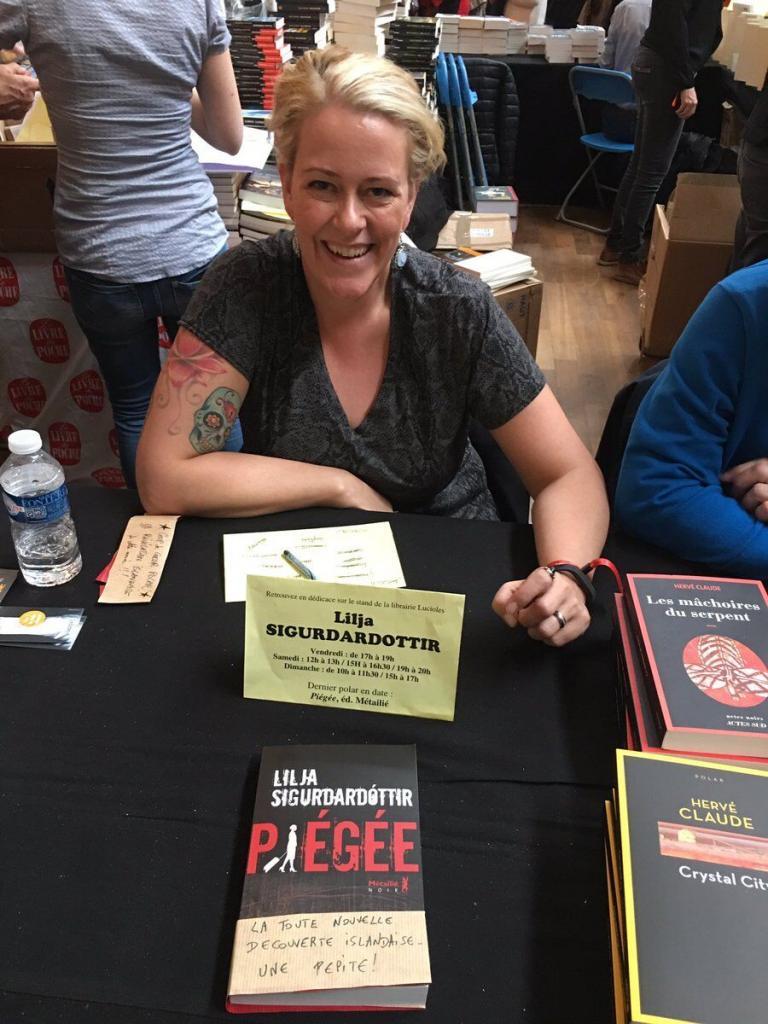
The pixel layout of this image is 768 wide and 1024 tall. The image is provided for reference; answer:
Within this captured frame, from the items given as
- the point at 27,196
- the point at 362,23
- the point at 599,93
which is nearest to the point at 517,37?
the point at 599,93

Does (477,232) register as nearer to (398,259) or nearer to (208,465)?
(398,259)

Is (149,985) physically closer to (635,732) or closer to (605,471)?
(635,732)

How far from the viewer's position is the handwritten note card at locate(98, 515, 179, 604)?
3.13 feet

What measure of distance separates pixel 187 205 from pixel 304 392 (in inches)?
31.2

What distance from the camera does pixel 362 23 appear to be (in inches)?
127

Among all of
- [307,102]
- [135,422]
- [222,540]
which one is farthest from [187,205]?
[222,540]

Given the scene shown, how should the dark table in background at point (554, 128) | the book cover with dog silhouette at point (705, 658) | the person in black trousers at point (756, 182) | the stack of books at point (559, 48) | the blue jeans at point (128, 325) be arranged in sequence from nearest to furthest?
the book cover with dog silhouette at point (705, 658), the blue jeans at point (128, 325), the person in black trousers at point (756, 182), the dark table in background at point (554, 128), the stack of books at point (559, 48)

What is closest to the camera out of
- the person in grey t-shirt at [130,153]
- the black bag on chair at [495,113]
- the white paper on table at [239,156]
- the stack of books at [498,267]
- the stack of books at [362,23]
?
the person in grey t-shirt at [130,153]

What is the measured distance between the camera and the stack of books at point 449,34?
4652mm

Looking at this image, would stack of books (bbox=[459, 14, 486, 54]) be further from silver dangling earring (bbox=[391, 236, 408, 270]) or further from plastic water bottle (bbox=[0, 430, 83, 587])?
plastic water bottle (bbox=[0, 430, 83, 587])

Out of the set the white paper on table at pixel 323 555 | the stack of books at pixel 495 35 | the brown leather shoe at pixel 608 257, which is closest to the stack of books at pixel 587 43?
the stack of books at pixel 495 35

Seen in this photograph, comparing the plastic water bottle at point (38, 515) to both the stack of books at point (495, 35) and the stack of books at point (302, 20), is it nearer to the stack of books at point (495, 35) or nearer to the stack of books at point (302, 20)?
the stack of books at point (302, 20)

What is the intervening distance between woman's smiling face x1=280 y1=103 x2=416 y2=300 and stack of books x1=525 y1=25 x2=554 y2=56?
4.39 metres

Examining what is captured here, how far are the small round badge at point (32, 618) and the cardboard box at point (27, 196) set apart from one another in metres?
1.46
